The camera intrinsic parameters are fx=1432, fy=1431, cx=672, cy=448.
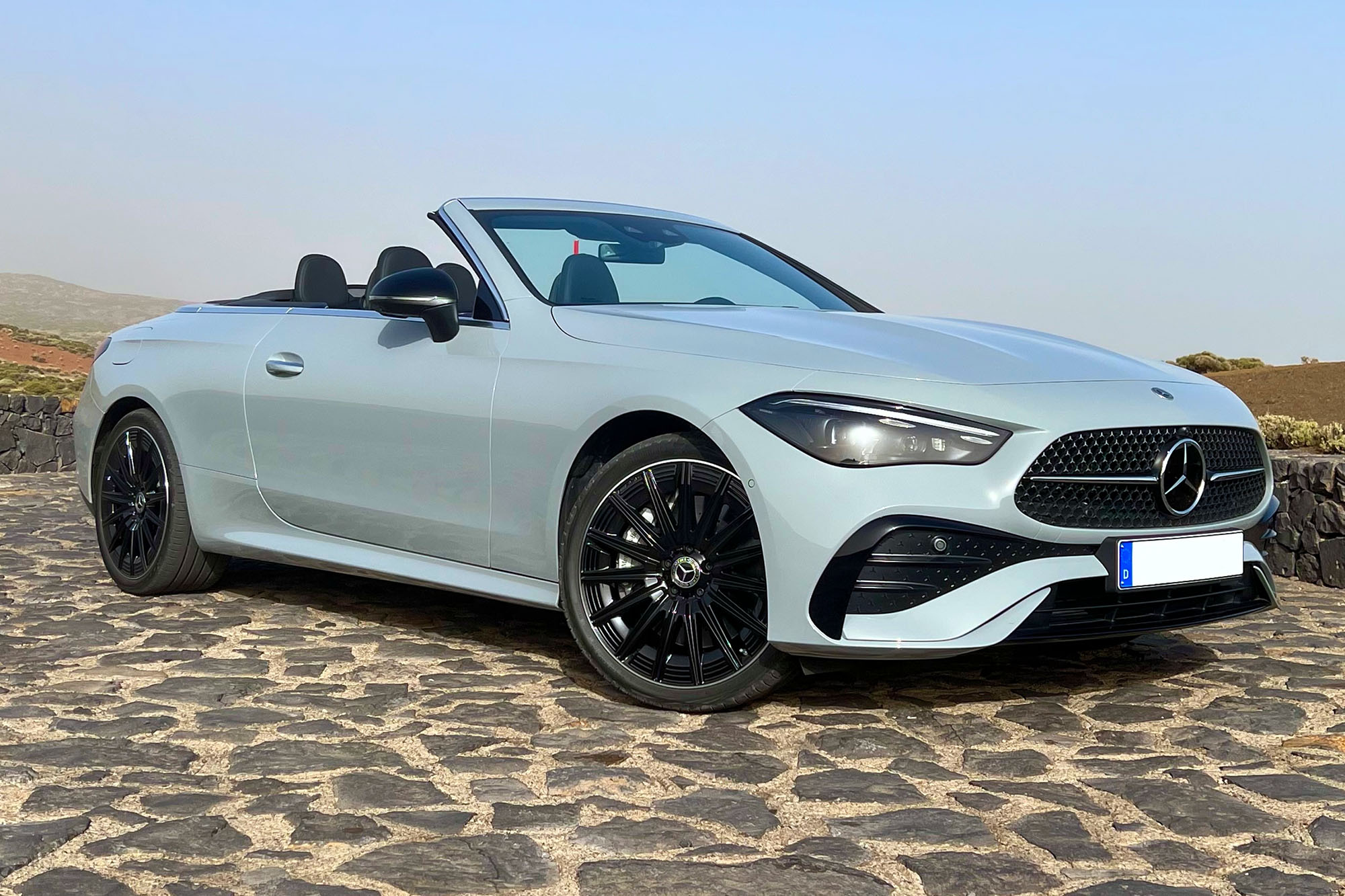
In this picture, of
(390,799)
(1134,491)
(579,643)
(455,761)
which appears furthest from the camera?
(579,643)

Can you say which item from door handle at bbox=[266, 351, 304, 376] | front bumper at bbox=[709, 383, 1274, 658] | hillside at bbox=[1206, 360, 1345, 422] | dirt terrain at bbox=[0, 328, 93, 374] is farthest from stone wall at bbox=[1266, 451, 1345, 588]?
dirt terrain at bbox=[0, 328, 93, 374]

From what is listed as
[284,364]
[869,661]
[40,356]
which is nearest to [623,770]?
[869,661]

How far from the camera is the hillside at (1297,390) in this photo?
17.5 meters

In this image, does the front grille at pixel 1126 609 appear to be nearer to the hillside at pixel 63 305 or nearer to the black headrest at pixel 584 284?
the black headrest at pixel 584 284

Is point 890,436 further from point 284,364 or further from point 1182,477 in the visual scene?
point 284,364

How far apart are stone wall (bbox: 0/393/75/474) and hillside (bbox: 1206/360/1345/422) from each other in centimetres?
1353

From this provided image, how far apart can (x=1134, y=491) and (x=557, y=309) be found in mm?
1935

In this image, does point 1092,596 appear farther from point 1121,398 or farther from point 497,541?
point 497,541

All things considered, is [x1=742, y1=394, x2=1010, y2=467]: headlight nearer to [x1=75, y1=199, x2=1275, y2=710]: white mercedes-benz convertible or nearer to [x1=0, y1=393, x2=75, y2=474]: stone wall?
[x1=75, y1=199, x2=1275, y2=710]: white mercedes-benz convertible

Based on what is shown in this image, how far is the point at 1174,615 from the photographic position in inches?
168

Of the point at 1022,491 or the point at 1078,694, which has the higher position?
the point at 1022,491

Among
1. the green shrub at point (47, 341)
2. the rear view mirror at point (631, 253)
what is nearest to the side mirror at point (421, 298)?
the rear view mirror at point (631, 253)

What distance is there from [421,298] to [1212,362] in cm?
3037

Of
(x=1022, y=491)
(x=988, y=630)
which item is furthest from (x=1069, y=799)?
(x=1022, y=491)
